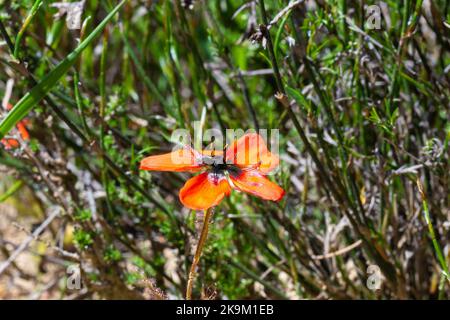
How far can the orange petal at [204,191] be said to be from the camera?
2.90 feet

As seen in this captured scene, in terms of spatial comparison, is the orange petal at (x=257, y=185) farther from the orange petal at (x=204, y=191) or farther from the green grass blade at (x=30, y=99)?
the green grass blade at (x=30, y=99)

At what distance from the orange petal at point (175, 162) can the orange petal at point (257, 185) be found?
6cm

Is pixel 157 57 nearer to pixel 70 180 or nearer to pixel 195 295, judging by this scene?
pixel 70 180

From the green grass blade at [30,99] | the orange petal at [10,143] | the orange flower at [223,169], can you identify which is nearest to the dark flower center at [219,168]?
the orange flower at [223,169]

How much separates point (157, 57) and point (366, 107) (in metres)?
0.88

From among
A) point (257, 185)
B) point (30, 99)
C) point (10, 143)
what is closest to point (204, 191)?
point (257, 185)

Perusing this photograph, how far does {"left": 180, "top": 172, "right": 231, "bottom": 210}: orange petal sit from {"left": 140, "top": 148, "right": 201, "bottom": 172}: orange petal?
1.0 inches

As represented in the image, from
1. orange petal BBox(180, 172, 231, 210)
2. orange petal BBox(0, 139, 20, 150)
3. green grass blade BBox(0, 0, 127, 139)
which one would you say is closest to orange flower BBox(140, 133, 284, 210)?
orange petal BBox(180, 172, 231, 210)

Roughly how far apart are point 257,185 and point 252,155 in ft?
0.34

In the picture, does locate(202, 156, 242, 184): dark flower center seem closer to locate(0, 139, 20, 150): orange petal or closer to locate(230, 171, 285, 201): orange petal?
locate(230, 171, 285, 201): orange petal

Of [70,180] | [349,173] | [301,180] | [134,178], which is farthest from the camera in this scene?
[301,180]

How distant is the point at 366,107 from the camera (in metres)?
1.29

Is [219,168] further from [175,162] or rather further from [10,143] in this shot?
[10,143]
